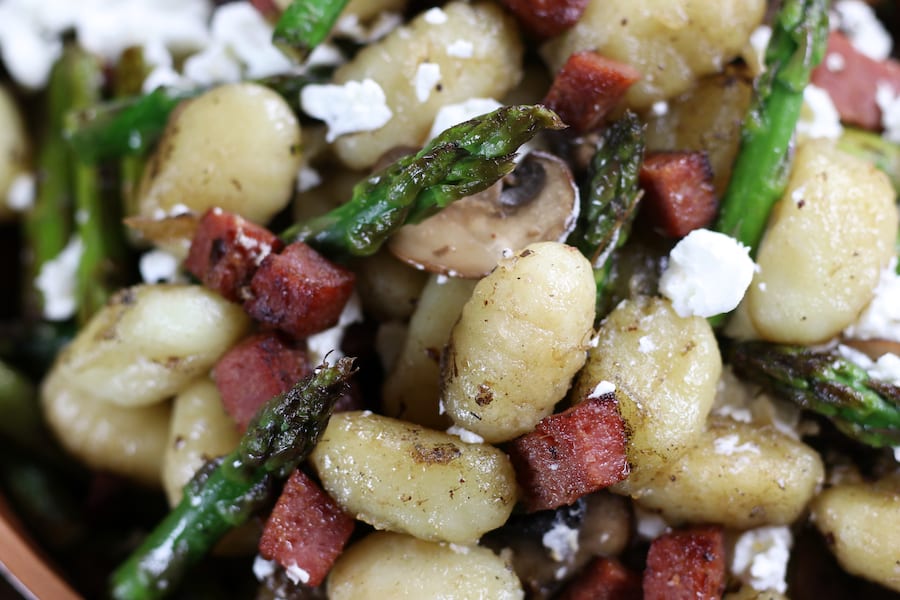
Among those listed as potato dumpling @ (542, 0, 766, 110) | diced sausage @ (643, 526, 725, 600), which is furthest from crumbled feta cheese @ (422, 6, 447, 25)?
diced sausage @ (643, 526, 725, 600)

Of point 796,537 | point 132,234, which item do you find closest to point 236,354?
point 132,234

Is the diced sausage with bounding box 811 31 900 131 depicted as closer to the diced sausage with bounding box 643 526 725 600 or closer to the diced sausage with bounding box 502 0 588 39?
the diced sausage with bounding box 502 0 588 39

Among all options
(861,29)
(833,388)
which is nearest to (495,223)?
(833,388)

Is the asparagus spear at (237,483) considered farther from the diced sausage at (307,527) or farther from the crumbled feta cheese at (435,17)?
the crumbled feta cheese at (435,17)

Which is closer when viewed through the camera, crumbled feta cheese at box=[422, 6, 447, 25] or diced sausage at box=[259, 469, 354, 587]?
diced sausage at box=[259, 469, 354, 587]

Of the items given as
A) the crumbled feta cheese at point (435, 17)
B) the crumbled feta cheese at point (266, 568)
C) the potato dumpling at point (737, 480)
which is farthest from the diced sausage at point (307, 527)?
the crumbled feta cheese at point (435, 17)
